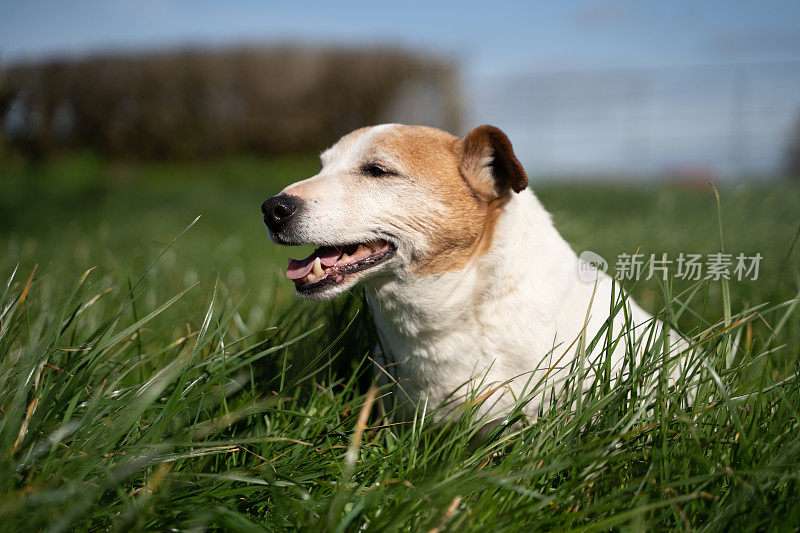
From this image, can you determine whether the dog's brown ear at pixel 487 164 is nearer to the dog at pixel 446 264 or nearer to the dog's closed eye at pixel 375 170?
the dog at pixel 446 264

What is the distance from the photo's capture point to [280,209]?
2172 millimetres

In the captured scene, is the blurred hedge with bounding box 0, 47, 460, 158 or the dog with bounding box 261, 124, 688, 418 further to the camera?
the blurred hedge with bounding box 0, 47, 460, 158

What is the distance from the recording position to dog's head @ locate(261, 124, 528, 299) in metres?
2.20

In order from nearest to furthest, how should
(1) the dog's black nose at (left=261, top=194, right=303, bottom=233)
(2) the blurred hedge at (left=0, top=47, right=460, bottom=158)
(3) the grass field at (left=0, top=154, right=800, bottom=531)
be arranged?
1. (3) the grass field at (left=0, top=154, right=800, bottom=531)
2. (1) the dog's black nose at (left=261, top=194, right=303, bottom=233)
3. (2) the blurred hedge at (left=0, top=47, right=460, bottom=158)

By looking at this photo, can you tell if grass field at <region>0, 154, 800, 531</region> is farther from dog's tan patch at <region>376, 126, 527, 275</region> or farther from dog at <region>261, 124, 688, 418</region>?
dog's tan patch at <region>376, 126, 527, 275</region>

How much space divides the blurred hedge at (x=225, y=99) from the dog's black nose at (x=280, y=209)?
984cm

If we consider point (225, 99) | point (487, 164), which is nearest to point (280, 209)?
point (487, 164)

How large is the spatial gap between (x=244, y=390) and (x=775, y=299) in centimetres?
280

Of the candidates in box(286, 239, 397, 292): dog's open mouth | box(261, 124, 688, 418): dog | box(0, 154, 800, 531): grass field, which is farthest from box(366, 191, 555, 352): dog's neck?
box(0, 154, 800, 531): grass field

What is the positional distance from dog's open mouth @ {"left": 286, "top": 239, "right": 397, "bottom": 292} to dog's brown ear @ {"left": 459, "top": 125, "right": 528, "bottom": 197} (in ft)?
1.48

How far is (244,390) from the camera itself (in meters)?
2.10

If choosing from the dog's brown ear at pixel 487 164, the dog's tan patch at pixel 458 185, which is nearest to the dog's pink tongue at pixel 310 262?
the dog's tan patch at pixel 458 185

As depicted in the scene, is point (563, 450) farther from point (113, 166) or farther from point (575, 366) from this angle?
point (113, 166)

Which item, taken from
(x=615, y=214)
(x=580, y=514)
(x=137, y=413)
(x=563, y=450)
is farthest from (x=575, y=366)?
(x=615, y=214)
